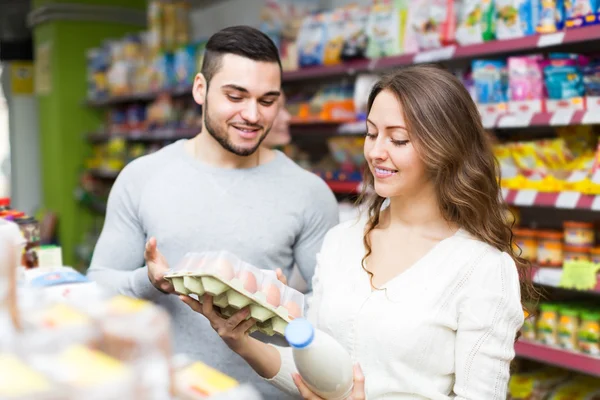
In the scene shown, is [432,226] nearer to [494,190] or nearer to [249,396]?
[494,190]

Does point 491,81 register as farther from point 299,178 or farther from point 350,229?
point 350,229

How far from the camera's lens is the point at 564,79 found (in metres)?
3.17

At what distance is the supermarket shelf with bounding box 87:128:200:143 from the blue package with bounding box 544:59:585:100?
130 inches

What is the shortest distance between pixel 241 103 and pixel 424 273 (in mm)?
798

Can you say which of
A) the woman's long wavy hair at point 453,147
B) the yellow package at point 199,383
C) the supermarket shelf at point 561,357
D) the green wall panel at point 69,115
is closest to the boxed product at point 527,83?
the supermarket shelf at point 561,357

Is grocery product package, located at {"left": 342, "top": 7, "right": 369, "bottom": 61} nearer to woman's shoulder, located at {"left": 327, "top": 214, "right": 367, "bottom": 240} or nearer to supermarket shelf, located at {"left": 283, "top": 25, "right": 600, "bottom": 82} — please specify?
supermarket shelf, located at {"left": 283, "top": 25, "right": 600, "bottom": 82}

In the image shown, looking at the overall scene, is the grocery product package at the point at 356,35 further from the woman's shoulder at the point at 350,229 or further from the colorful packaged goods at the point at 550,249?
the woman's shoulder at the point at 350,229

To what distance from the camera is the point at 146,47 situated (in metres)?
7.16

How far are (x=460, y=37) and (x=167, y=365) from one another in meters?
3.07

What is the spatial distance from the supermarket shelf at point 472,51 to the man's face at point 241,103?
1.61m

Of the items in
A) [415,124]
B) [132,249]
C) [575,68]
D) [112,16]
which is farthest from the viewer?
[112,16]

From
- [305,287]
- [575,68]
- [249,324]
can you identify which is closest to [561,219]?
[575,68]

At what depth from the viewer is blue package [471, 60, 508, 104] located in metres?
3.46

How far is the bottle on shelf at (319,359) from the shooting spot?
1.24 meters
